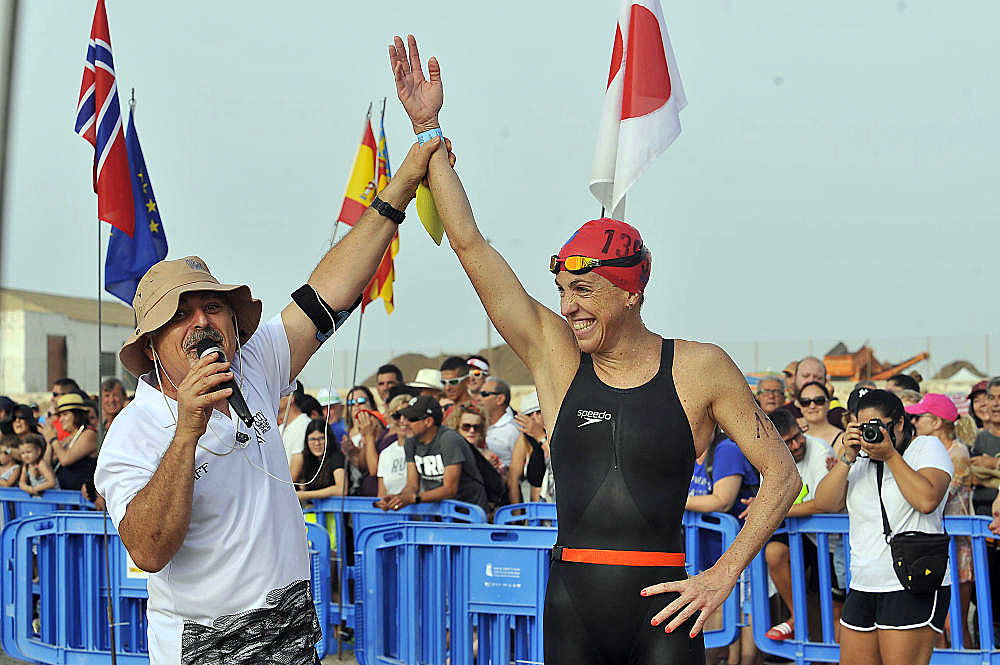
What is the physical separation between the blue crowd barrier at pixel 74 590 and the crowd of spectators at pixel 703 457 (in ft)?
3.28

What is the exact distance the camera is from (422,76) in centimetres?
396

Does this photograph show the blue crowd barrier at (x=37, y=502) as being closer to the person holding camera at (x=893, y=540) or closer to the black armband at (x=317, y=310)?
the black armband at (x=317, y=310)

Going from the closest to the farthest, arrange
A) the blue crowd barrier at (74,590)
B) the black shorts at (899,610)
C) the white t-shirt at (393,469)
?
the black shorts at (899,610)
the blue crowd barrier at (74,590)
the white t-shirt at (393,469)

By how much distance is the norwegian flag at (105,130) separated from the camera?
8.09 metres

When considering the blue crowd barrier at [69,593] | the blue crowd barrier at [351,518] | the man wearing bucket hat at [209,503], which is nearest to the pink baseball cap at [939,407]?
the blue crowd barrier at [351,518]

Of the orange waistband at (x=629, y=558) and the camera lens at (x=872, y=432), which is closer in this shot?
the orange waistband at (x=629, y=558)

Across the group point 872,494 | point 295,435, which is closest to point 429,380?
point 295,435

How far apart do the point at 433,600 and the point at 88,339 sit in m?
53.3

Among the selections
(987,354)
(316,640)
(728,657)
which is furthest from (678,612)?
(987,354)

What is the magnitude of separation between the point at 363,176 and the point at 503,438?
294 centimetres

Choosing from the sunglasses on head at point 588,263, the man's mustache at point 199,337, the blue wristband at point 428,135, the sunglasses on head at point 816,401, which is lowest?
the sunglasses on head at point 816,401

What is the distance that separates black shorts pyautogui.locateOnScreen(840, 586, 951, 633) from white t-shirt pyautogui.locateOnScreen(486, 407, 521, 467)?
4044 mm

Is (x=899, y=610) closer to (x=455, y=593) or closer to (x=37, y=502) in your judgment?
(x=455, y=593)

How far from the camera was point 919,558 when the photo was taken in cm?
565
